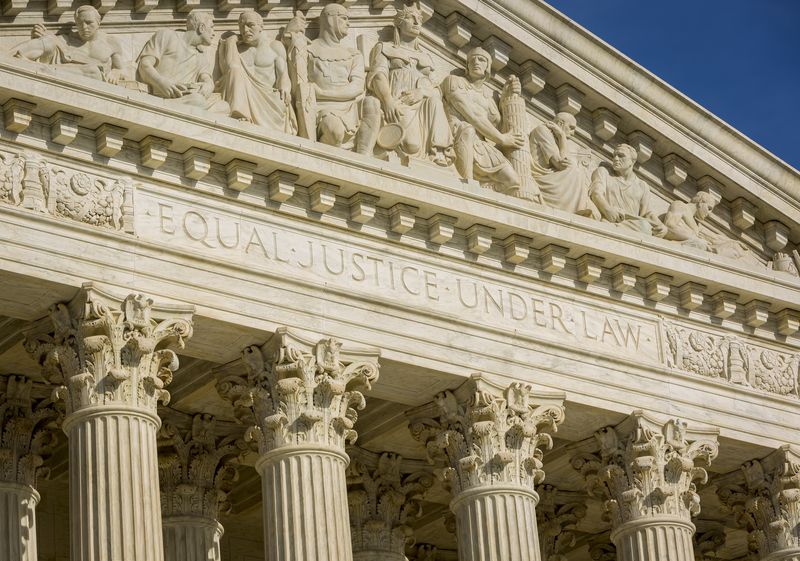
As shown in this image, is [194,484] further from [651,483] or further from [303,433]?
[651,483]

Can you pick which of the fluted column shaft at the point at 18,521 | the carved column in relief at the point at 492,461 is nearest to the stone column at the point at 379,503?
the carved column in relief at the point at 492,461

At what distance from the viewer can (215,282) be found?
108 ft

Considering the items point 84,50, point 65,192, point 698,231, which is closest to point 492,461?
point 698,231

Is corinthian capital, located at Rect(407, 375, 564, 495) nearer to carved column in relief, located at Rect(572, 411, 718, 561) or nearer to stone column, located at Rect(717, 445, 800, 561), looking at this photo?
carved column in relief, located at Rect(572, 411, 718, 561)

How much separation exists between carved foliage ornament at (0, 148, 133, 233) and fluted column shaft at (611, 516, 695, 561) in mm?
11446

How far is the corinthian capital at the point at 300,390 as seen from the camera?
108 feet

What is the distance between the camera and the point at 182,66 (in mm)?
33844

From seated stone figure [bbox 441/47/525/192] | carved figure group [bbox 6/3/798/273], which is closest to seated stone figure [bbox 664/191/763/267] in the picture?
carved figure group [bbox 6/3/798/273]

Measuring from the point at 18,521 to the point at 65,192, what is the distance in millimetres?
5759

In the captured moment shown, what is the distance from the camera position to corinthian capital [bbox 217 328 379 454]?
32906 millimetres

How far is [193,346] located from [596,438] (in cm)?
866

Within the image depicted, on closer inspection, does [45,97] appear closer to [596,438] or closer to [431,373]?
[431,373]

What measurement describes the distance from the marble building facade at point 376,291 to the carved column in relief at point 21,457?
0.05 meters

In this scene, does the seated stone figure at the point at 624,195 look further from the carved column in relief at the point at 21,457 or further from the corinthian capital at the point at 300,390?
the carved column in relief at the point at 21,457
